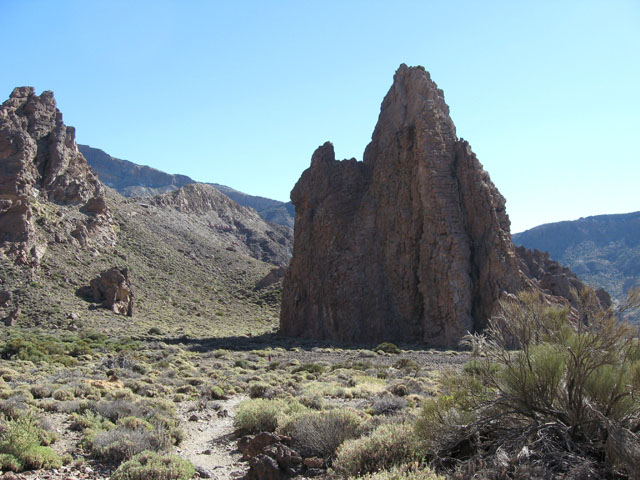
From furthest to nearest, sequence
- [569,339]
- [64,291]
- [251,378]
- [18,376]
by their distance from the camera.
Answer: [64,291] < [251,378] < [18,376] < [569,339]

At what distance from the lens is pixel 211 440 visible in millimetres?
10305

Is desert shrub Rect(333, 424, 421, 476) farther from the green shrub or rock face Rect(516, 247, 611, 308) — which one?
rock face Rect(516, 247, 611, 308)

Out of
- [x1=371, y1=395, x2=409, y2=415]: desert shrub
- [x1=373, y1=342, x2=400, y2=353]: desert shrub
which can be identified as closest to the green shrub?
[x1=373, y1=342, x2=400, y2=353]: desert shrub

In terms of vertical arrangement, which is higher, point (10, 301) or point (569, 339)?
point (569, 339)

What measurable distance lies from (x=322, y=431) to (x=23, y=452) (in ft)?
16.1

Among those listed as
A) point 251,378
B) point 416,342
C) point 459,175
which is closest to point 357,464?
point 251,378

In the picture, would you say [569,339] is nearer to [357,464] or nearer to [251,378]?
[357,464]

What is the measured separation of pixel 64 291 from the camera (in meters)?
40.2

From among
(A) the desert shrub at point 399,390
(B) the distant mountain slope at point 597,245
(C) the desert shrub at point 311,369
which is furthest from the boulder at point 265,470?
(B) the distant mountain slope at point 597,245

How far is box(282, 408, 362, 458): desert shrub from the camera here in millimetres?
8234

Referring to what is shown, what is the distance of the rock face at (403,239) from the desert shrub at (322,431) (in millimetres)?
24321

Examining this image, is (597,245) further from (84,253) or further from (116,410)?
(116,410)

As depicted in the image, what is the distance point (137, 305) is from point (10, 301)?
13.5 meters

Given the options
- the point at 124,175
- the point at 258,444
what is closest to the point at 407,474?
the point at 258,444
